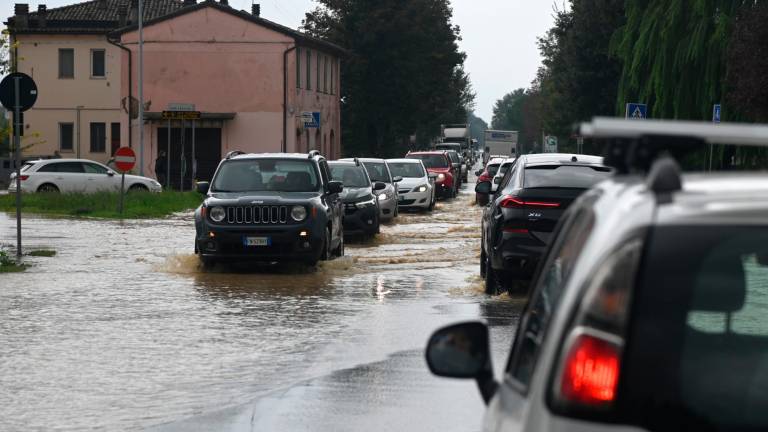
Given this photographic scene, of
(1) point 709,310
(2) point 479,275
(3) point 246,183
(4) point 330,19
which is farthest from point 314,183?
(4) point 330,19

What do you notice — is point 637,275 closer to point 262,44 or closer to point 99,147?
point 262,44

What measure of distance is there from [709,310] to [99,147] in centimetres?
7157

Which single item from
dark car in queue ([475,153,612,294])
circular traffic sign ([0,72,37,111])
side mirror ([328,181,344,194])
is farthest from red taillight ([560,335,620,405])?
circular traffic sign ([0,72,37,111])

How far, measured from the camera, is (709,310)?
126 inches

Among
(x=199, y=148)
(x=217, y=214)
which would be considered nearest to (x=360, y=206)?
(x=217, y=214)

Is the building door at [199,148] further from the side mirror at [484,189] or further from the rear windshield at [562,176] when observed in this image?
the rear windshield at [562,176]

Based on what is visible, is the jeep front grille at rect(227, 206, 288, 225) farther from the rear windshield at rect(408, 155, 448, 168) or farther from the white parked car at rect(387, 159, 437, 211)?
the rear windshield at rect(408, 155, 448, 168)

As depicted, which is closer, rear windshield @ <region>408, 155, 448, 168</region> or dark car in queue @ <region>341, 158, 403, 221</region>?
dark car in queue @ <region>341, 158, 403, 221</region>

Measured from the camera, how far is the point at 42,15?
80.6 meters

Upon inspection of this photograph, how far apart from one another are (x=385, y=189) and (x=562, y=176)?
18223mm

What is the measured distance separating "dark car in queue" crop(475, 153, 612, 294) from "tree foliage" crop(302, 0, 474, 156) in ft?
212

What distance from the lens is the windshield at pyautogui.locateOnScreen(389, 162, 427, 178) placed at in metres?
41.3

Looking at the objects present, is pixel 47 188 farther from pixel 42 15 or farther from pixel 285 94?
pixel 42 15

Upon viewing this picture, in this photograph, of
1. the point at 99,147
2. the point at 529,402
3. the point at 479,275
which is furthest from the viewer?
the point at 99,147
